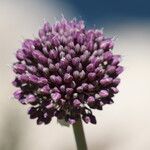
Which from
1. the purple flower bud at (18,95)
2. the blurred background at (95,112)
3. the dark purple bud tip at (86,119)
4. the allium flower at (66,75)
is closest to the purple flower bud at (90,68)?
the allium flower at (66,75)

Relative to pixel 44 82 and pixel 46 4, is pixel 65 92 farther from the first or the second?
pixel 46 4

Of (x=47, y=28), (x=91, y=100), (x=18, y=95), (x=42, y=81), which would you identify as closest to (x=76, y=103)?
(x=91, y=100)

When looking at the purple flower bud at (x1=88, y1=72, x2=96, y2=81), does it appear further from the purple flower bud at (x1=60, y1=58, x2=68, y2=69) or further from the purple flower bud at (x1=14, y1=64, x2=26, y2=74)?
the purple flower bud at (x1=14, y1=64, x2=26, y2=74)

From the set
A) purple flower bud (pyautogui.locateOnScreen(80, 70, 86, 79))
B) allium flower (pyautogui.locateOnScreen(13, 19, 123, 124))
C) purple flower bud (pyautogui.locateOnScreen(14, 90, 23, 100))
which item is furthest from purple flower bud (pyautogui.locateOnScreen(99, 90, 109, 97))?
purple flower bud (pyautogui.locateOnScreen(14, 90, 23, 100))

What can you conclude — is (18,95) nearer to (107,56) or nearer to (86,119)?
(86,119)

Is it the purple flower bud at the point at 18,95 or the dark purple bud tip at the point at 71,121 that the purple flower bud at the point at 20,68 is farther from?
the dark purple bud tip at the point at 71,121

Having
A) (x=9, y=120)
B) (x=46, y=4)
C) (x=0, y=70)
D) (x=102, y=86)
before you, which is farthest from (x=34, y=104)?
(x=46, y=4)
